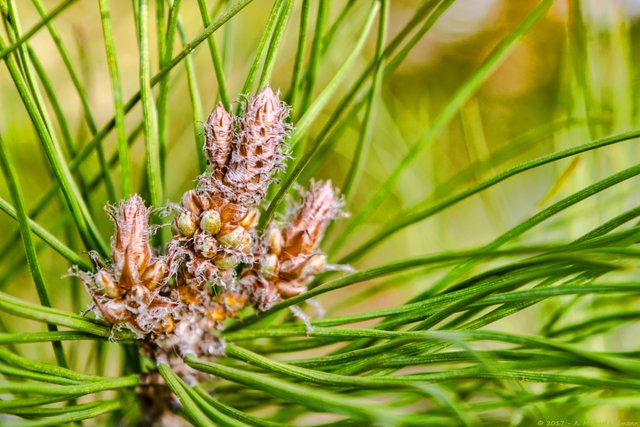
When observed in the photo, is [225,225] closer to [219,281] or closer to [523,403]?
[219,281]

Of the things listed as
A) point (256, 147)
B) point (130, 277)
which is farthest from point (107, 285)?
point (256, 147)

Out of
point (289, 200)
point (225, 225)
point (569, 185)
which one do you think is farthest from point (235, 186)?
point (569, 185)

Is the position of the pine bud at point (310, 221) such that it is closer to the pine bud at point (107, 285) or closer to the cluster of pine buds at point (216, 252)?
the cluster of pine buds at point (216, 252)

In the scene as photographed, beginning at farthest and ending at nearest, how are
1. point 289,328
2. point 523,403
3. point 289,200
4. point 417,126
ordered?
point 417,126, point 289,200, point 289,328, point 523,403

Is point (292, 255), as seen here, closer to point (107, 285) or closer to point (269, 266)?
point (269, 266)

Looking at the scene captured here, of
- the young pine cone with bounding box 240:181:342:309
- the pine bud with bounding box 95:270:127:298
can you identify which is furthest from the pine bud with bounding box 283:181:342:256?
the pine bud with bounding box 95:270:127:298

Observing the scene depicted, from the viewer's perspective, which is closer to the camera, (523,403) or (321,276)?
(523,403)

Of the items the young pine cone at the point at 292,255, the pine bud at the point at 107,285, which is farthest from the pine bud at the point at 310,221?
the pine bud at the point at 107,285

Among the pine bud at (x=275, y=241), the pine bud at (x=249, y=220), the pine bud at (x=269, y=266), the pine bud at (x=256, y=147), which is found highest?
the pine bud at (x=256, y=147)
